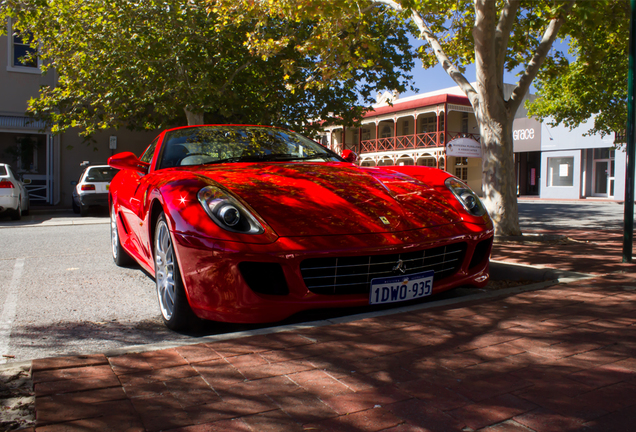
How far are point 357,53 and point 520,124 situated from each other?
2667 centimetres

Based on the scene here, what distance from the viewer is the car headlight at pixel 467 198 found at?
365cm

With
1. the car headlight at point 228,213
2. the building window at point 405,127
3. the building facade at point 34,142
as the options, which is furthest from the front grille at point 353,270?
the building window at point 405,127

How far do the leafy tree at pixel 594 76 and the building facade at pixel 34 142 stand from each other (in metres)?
15.5

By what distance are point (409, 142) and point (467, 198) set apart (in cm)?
3008

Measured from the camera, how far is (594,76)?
1484 cm

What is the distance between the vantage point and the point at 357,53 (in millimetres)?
9383

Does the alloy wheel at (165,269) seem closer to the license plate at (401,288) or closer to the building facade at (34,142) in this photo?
the license plate at (401,288)

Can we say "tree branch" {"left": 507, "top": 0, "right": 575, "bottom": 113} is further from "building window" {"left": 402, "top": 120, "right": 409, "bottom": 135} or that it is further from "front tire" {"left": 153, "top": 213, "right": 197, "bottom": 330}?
"building window" {"left": 402, "top": 120, "right": 409, "bottom": 135}

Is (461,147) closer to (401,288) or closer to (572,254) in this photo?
(572,254)

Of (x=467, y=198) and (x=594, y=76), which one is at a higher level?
(x=594, y=76)

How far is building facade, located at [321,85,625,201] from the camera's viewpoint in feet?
91.9

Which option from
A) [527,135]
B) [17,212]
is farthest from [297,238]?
[527,135]

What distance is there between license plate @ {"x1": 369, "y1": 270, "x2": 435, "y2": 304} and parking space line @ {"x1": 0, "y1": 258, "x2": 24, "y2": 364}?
2.03 meters

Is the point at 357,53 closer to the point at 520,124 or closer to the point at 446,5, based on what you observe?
the point at 446,5
